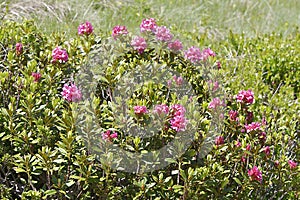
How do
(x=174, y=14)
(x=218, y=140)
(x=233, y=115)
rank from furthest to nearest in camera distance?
(x=174, y=14), (x=233, y=115), (x=218, y=140)

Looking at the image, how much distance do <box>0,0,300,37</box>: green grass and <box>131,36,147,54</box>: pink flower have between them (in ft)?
6.25

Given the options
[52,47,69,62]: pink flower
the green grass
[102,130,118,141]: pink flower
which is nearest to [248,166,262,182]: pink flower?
[102,130,118,141]: pink flower

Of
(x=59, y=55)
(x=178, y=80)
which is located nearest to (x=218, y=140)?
(x=178, y=80)

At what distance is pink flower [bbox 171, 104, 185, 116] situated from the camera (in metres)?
2.27

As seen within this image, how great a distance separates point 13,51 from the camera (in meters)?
2.80

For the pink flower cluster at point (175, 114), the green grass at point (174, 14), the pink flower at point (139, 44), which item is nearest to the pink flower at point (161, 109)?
the pink flower cluster at point (175, 114)

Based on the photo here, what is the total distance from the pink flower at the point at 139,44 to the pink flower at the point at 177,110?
1.59 feet

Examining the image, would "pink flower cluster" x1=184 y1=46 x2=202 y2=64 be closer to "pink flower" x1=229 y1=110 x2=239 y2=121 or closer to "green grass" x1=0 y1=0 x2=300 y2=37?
"pink flower" x1=229 y1=110 x2=239 y2=121

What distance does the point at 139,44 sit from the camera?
267 cm

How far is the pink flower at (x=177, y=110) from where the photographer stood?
2268 millimetres

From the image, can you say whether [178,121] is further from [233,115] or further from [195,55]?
[195,55]

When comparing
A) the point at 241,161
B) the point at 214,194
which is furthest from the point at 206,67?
the point at 214,194

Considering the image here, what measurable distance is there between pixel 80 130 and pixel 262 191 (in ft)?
3.77

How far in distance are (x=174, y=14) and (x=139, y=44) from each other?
357 centimetres
